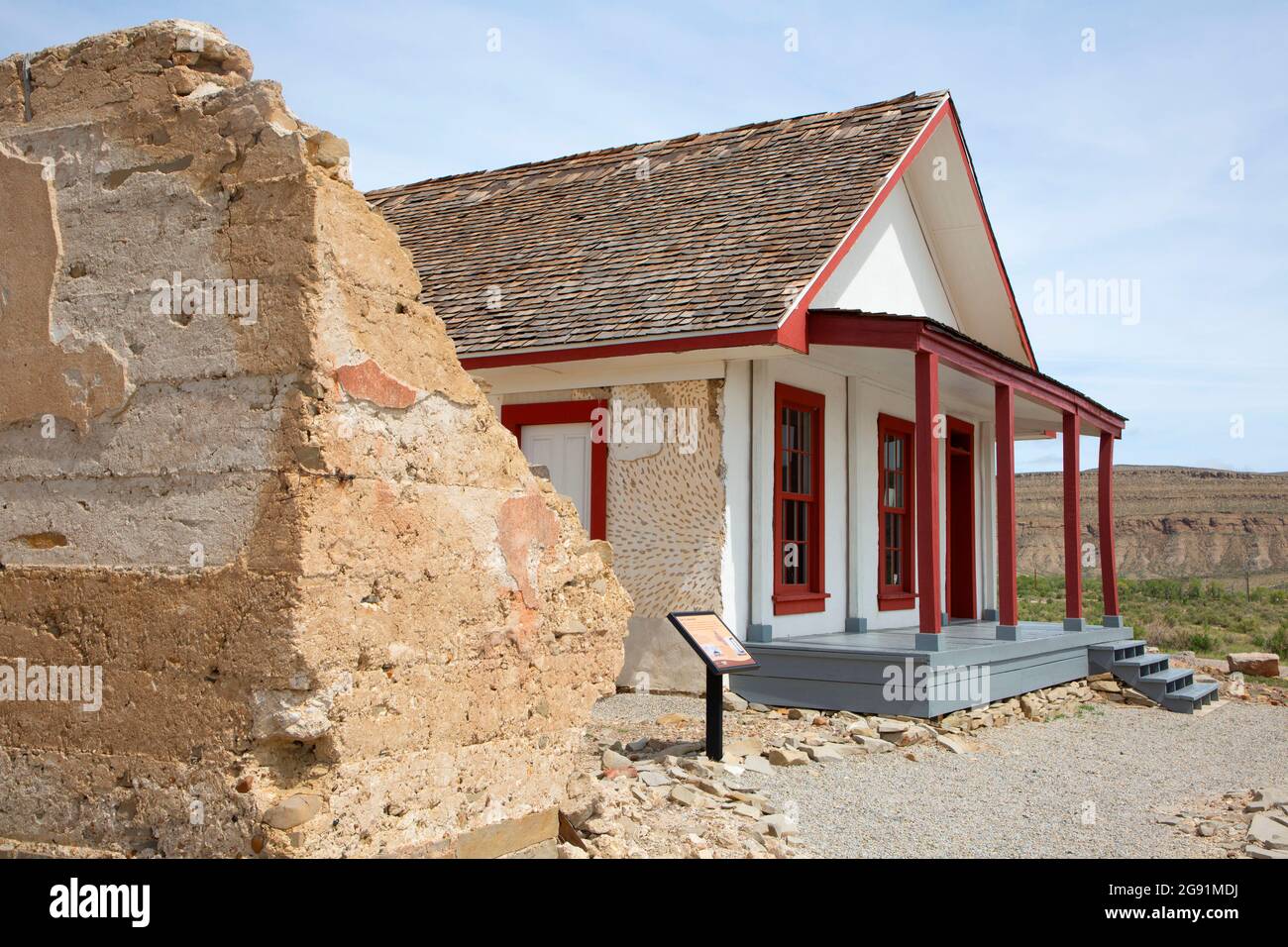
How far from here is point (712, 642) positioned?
7883 mm

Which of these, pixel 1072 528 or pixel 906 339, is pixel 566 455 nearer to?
pixel 906 339

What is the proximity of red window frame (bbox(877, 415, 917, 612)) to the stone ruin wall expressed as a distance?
8653 millimetres

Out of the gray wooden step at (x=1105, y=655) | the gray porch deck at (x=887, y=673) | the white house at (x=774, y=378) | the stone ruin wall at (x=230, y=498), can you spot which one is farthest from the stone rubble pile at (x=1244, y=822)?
the gray wooden step at (x=1105, y=655)

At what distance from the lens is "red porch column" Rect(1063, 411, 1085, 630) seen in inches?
499

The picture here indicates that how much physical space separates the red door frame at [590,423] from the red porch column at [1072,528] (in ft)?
16.8

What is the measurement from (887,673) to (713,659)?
232 cm

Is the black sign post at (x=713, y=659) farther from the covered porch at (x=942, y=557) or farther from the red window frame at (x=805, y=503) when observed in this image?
the red window frame at (x=805, y=503)

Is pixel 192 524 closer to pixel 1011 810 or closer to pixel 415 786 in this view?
pixel 415 786

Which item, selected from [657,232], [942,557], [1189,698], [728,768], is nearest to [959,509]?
[942,557]

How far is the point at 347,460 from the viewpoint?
3.85 m

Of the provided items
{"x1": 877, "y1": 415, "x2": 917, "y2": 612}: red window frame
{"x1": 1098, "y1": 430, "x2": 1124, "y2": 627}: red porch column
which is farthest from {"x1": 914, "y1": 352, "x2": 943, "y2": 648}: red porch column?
{"x1": 1098, "y1": 430, "x2": 1124, "y2": 627}: red porch column

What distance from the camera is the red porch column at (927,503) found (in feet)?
31.1

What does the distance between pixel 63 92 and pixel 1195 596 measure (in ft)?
113
